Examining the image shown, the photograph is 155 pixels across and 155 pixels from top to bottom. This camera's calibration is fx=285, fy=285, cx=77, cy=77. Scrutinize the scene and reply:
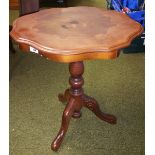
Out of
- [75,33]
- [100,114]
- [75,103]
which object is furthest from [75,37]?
[100,114]

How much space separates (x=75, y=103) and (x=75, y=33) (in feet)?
1.57

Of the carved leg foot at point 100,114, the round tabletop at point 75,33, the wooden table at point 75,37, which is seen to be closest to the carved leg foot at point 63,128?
Answer: the wooden table at point 75,37

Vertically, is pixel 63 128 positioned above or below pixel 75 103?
below

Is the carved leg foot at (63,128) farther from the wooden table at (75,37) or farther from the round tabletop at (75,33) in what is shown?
the round tabletop at (75,33)

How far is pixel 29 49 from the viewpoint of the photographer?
4.54ft

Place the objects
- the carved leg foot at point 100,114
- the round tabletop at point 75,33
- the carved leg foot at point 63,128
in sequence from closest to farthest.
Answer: the round tabletop at point 75,33
the carved leg foot at point 63,128
the carved leg foot at point 100,114

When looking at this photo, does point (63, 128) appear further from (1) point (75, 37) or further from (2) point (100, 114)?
(1) point (75, 37)

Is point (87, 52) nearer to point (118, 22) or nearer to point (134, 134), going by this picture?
point (118, 22)

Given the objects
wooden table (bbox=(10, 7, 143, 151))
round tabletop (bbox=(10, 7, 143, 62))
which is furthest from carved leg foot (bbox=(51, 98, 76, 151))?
round tabletop (bbox=(10, 7, 143, 62))

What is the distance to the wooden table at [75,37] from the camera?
1292 millimetres

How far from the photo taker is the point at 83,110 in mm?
2059

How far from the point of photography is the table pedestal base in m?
1.70

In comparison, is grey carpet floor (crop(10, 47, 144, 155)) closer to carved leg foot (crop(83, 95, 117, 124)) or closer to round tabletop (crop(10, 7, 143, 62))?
carved leg foot (crop(83, 95, 117, 124))
